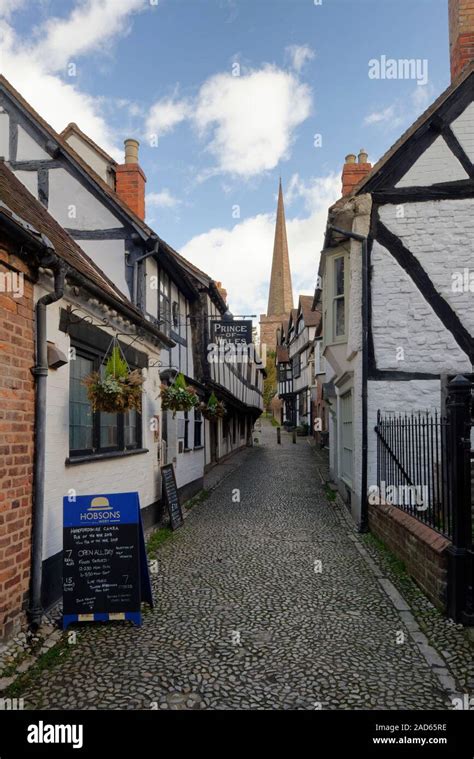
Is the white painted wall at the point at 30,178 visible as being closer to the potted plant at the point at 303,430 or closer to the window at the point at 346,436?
the window at the point at 346,436

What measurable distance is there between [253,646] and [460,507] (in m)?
2.46

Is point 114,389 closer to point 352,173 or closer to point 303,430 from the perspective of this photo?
point 352,173

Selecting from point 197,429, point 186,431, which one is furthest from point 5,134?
point 197,429

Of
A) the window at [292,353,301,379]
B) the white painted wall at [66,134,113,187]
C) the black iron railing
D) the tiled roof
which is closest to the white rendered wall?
the black iron railing

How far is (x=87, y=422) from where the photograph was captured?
252 inches

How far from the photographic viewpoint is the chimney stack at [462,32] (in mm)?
9203

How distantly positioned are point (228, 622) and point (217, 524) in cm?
474

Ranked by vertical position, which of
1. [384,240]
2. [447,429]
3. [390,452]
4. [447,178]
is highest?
[447,178]

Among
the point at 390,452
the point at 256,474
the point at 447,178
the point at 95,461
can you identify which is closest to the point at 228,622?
the point at 95,461

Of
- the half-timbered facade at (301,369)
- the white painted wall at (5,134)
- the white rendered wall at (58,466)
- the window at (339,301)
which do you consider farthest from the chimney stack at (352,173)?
the half-timbered facade at (301,369)

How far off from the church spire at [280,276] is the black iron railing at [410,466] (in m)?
68.5

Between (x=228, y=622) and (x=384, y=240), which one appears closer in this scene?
(x=228, y=622)
